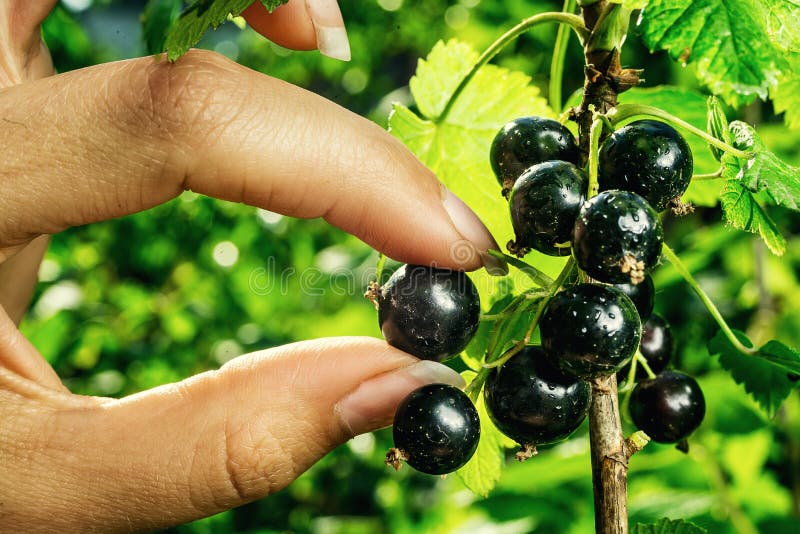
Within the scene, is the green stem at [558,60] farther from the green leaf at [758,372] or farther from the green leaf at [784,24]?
the green leaf at [758,372]

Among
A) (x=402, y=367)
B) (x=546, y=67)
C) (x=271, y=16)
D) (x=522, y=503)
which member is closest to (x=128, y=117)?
(x=271, y=16)

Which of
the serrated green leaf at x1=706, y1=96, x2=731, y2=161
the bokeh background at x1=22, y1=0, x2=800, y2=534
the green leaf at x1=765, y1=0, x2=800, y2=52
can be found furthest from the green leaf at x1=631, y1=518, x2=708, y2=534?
the green leaf at x1=765, y1=0, x2=800, y2=52

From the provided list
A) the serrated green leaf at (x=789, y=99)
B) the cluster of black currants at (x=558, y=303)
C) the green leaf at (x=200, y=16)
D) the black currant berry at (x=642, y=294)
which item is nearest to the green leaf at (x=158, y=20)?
the green leaf at (x=200, y=16)

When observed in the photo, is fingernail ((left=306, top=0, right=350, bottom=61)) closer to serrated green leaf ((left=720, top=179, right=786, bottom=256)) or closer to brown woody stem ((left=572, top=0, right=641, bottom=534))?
brown woody stem ((left=572, top=0, right=641, bottom=534))

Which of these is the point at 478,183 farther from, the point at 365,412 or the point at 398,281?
the point at 365,412

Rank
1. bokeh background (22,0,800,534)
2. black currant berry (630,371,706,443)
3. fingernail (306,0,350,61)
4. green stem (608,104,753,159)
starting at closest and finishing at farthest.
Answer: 1. green stem (608,104,753,159)
2. black currant berry (630,371,706,443)
3. fingernail (306,0,350,61)
4. bokeh background (22,0,800,534)

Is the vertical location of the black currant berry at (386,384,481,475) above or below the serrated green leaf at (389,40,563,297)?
below
